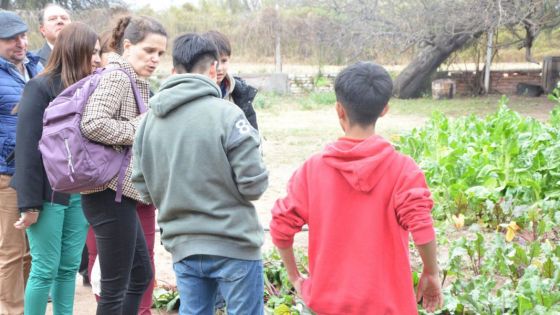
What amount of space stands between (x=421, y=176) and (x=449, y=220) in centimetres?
358

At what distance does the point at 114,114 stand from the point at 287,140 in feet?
28.6

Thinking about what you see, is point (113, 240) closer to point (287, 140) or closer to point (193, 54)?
point (193, 54)

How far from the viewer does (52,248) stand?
3.49 metres

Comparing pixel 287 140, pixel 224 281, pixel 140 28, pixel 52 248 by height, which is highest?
pixel 140 28

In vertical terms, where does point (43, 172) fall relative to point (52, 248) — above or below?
above

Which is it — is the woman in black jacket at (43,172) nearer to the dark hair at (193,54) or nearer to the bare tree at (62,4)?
the dark hair at (193,54)

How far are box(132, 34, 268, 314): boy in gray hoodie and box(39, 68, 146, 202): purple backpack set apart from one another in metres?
0.43

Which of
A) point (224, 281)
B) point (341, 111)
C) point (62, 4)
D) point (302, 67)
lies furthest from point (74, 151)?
point (302, 67)

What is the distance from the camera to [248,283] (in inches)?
105

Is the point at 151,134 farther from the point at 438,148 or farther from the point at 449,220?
the point at 438,148

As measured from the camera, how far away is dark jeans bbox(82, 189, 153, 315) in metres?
3.14

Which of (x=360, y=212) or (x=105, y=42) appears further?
(x=105, y=42)

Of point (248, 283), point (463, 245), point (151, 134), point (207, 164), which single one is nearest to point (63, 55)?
point (151, 134)

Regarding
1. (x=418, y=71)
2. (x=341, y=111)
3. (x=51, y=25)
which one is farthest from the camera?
(x=418, y=71)
